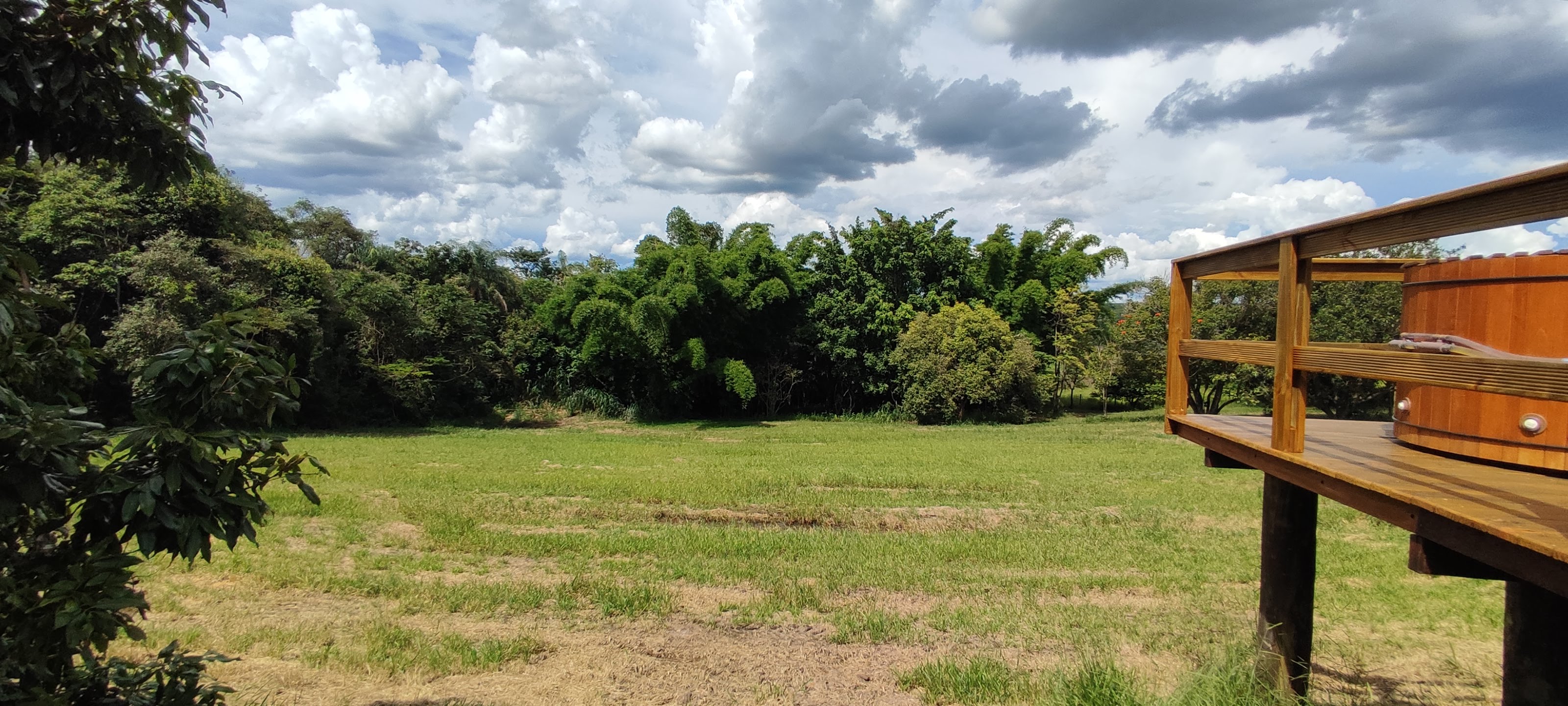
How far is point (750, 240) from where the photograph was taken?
23.8 metres

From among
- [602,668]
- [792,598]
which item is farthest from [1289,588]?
[602,668]

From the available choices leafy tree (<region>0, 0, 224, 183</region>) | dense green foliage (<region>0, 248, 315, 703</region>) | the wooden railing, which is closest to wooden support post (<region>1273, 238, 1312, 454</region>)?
the wooden railing

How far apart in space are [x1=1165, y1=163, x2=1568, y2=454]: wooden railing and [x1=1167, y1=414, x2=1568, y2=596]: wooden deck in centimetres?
24

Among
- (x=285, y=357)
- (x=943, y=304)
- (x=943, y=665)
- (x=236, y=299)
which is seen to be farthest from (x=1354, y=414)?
(x=236, y=299)

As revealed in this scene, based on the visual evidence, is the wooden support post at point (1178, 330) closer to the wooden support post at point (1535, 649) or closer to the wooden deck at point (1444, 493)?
the wooden deck at point (1444, 493)

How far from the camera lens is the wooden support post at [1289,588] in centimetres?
404

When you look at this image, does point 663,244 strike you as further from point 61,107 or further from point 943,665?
point 61,107

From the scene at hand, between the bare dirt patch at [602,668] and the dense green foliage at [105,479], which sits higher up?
the dense green foliage at [105,479]

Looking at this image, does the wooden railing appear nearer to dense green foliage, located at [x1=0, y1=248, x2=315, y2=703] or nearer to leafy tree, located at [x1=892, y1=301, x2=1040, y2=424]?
dense green foliage, located at [x1=0, y1=248, x2=315, y2=703]

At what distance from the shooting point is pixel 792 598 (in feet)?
20.3

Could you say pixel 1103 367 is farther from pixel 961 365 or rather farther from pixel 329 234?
pixel 329 234

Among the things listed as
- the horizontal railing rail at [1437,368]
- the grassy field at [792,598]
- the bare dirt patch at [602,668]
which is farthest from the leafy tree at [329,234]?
the horizontal railing rail at [1437,368]

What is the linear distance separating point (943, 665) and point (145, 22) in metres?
4.68

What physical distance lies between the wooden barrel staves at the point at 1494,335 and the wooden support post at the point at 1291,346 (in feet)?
1.13
